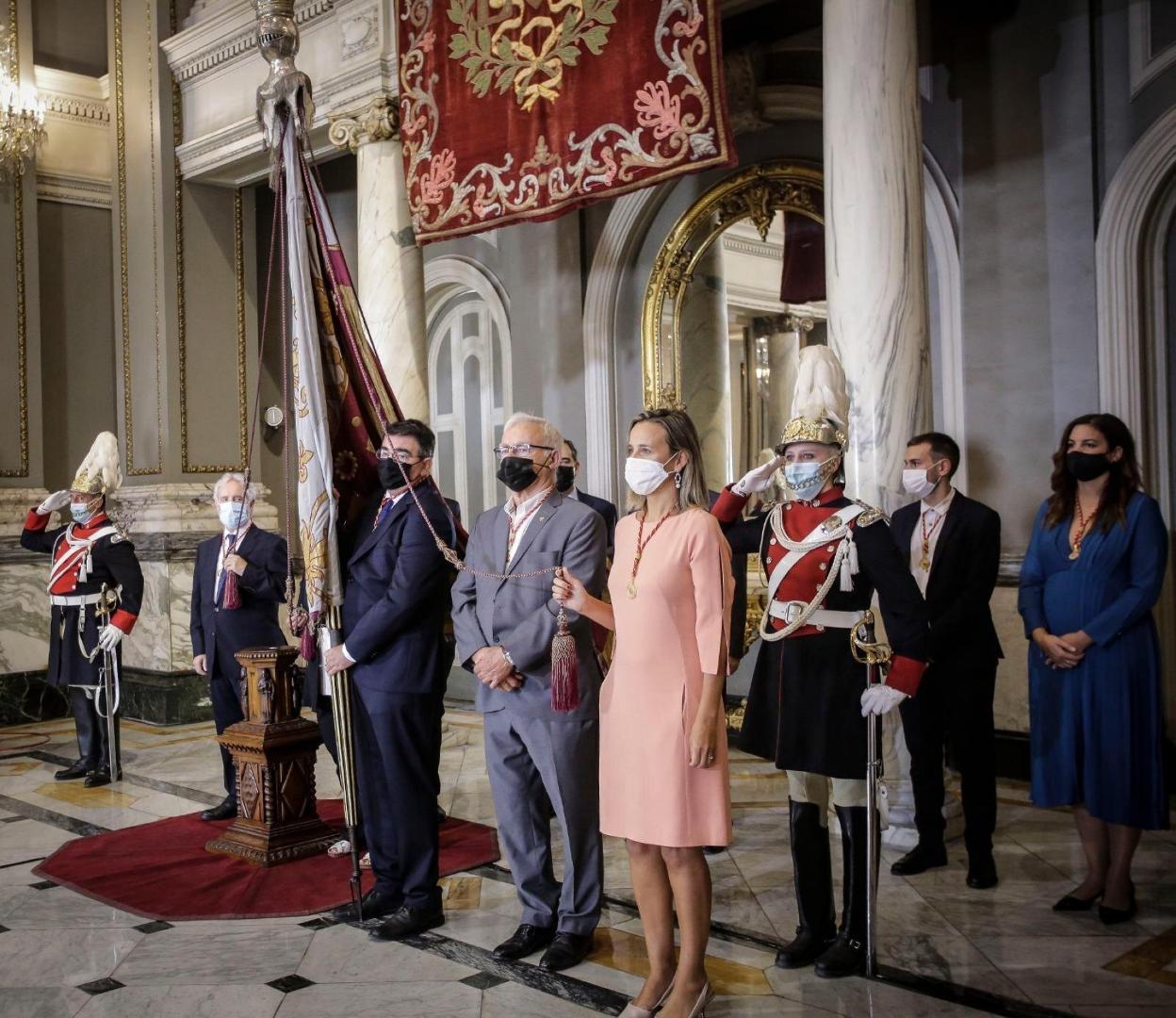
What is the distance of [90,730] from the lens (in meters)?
6.66

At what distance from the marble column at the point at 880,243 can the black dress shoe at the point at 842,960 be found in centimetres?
194

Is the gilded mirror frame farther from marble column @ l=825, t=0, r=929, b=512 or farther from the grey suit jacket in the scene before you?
the grey suit jacket

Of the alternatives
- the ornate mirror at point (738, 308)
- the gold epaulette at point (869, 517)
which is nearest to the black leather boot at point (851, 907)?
the gold epaulette at point (869, 517)

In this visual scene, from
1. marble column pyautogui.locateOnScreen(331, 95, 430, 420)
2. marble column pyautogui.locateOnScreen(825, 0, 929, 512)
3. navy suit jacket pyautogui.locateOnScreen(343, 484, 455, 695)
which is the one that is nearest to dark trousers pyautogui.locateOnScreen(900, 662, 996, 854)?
marble column pyautogui.locateOnScreen(825, 0, 929, 512)

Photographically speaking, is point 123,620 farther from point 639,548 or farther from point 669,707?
point 669,707

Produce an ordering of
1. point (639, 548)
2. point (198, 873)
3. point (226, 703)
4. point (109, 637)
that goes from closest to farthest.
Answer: point (639, 548)
point (198, 873)
point (226, 703)
point (109, 637)

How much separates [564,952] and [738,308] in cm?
464

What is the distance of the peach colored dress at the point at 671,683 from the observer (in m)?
3.05

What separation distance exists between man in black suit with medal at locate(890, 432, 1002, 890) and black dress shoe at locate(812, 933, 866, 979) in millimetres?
1004

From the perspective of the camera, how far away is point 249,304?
9.44m

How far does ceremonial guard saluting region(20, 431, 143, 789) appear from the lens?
6508 mm

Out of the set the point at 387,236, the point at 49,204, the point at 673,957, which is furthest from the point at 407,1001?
the point at 49,204

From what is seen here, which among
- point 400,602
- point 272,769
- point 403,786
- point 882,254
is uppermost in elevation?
point 882,254

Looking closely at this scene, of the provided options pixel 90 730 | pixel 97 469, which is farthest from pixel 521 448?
pixel 90 730
